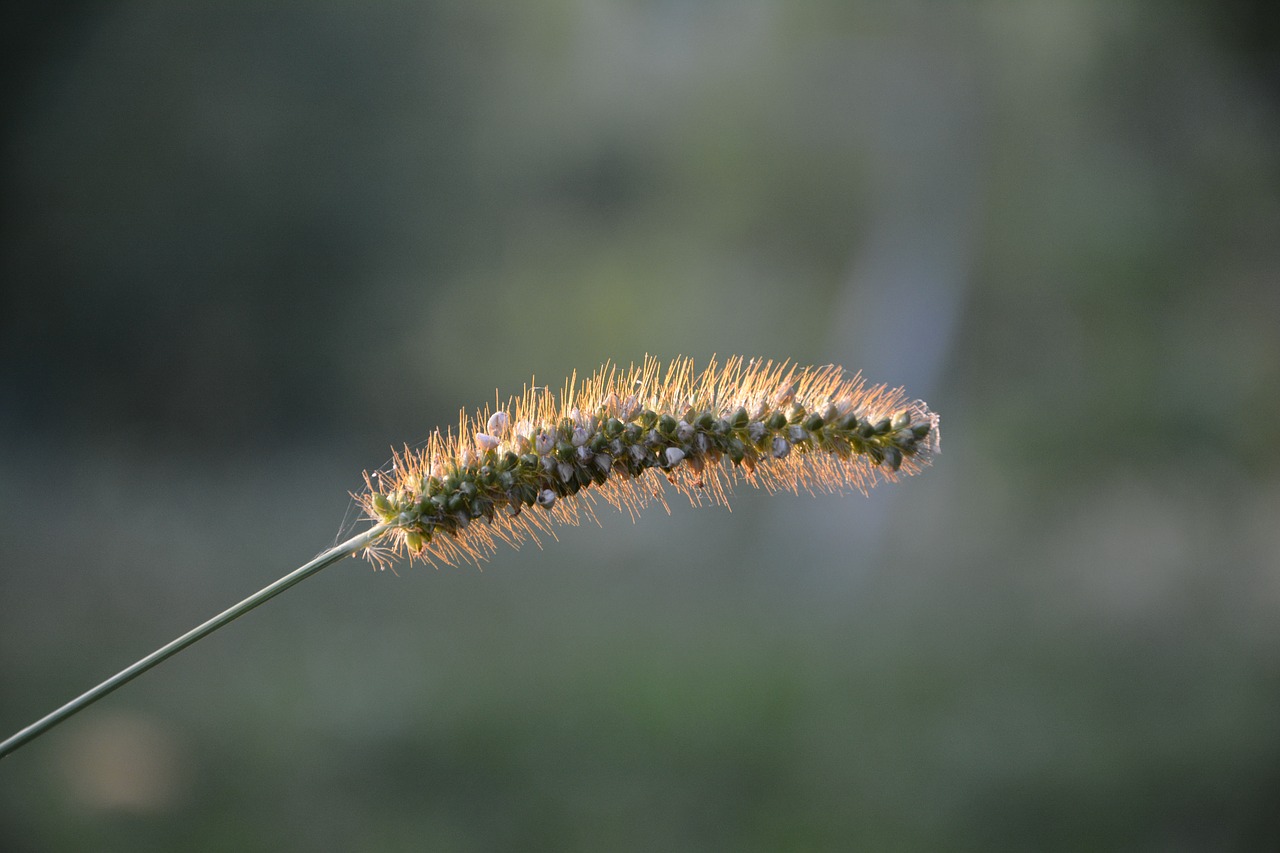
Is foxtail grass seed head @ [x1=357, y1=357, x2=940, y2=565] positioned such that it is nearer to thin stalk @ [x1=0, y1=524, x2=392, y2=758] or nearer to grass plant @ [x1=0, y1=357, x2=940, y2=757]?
grass plant @ [x1=0, y1=357, x2=940, y2=757]

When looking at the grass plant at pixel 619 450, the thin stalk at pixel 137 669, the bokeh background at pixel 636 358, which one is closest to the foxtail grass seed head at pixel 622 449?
the grass plant at pixel 619 450

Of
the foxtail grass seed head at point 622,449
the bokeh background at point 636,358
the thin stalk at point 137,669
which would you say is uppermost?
the bokeh background at point 636,358

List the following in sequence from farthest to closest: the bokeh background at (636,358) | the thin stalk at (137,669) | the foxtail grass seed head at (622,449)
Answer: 1. the bokeh background at (636,358)
2. the foxtail grass seed head at (622,449)
3. the thin stalk at (137,669)

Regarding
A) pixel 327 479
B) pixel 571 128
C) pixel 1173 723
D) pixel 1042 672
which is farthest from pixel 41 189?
pixel 1173 723

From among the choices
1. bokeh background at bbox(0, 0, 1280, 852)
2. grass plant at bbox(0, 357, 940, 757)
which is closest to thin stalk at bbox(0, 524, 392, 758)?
grass plant at bbox(0, 357, 940, 757)

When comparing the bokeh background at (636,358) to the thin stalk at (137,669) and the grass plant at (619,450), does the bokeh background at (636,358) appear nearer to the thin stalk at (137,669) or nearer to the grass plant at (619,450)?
the grass plant at (619,450)

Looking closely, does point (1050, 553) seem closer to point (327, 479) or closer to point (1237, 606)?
point (1237, 606)

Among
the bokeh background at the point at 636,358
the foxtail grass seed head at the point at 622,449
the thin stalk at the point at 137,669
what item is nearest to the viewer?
the thin stalk at the point at 137,669
